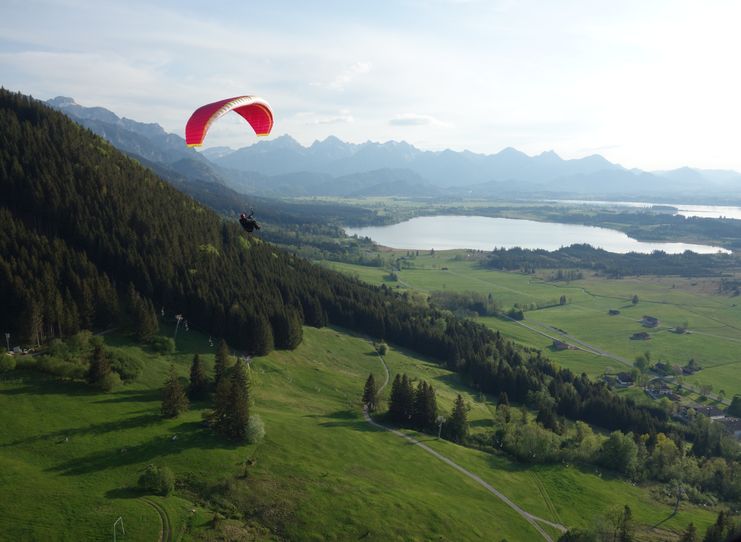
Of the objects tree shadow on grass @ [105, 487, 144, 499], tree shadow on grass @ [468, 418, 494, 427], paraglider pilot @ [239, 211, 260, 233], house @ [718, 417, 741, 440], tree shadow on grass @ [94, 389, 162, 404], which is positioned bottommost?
house @ [718, 417, 741, 440]

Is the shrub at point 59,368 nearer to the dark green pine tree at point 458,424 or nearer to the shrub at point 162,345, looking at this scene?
the shrub at point 162,345

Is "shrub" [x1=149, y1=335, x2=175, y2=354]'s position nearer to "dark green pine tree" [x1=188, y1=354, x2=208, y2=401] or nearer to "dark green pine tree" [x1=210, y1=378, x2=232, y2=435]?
"dark green pine tree" [x1=188, y1=354, x2=208, y2=401]

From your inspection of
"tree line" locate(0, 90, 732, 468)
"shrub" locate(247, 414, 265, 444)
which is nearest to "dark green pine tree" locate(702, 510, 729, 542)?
"tree line" locate(0, 90, 732, 468)

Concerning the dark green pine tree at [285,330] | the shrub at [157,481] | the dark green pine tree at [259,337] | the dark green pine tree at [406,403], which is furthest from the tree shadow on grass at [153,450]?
the dark green pine tree at [285,330]

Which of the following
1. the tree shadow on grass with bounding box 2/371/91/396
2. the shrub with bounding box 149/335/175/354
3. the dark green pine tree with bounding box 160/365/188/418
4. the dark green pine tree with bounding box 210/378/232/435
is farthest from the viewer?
the shrub with bounding box 149/335/175/354

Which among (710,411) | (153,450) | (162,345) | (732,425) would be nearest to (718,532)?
(153,450)

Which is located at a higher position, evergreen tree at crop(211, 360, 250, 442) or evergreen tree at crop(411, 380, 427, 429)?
evergreen tree at crop(211, 360, 250, 442)

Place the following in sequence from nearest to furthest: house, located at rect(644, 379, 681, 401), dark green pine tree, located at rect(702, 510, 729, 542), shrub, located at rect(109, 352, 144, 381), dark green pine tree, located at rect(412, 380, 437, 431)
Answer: dark green pine tree, located at rect(702, 510, 729, 542), shrub, located at rect(109, 352, 144, 381), dark green pine tree, located at rect(412, 380, 437, 431), house, located at rect(644, 379, 681, 401)

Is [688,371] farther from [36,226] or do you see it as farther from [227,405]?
[36,226]
